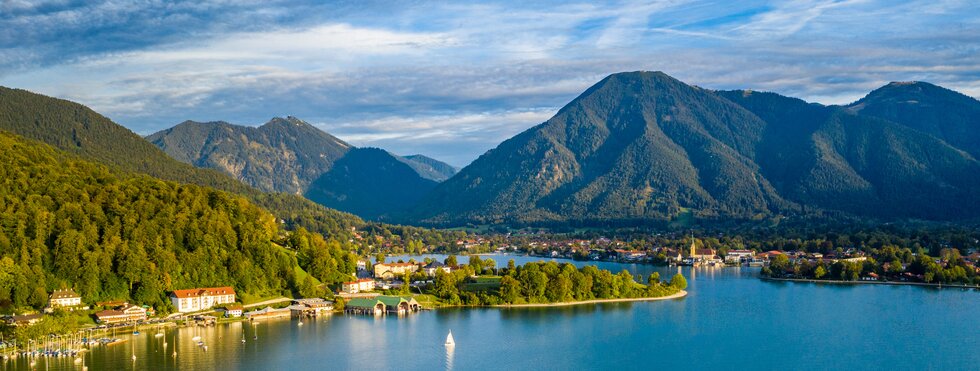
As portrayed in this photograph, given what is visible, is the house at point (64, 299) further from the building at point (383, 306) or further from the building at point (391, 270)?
the building at point (391, 270)

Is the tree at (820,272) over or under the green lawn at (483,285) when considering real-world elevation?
under

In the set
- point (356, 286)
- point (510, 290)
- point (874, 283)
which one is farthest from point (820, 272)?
point (356, 286)

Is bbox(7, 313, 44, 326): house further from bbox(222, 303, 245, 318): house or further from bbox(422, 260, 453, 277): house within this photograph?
bbox(422, 260, 453, 277): house

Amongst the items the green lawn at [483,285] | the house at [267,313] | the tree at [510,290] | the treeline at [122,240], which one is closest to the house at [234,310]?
the house at [267,313]

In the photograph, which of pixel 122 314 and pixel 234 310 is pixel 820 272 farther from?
pixel 122 314

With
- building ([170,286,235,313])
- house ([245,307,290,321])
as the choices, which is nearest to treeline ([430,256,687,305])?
house ([245,307,290,321])
